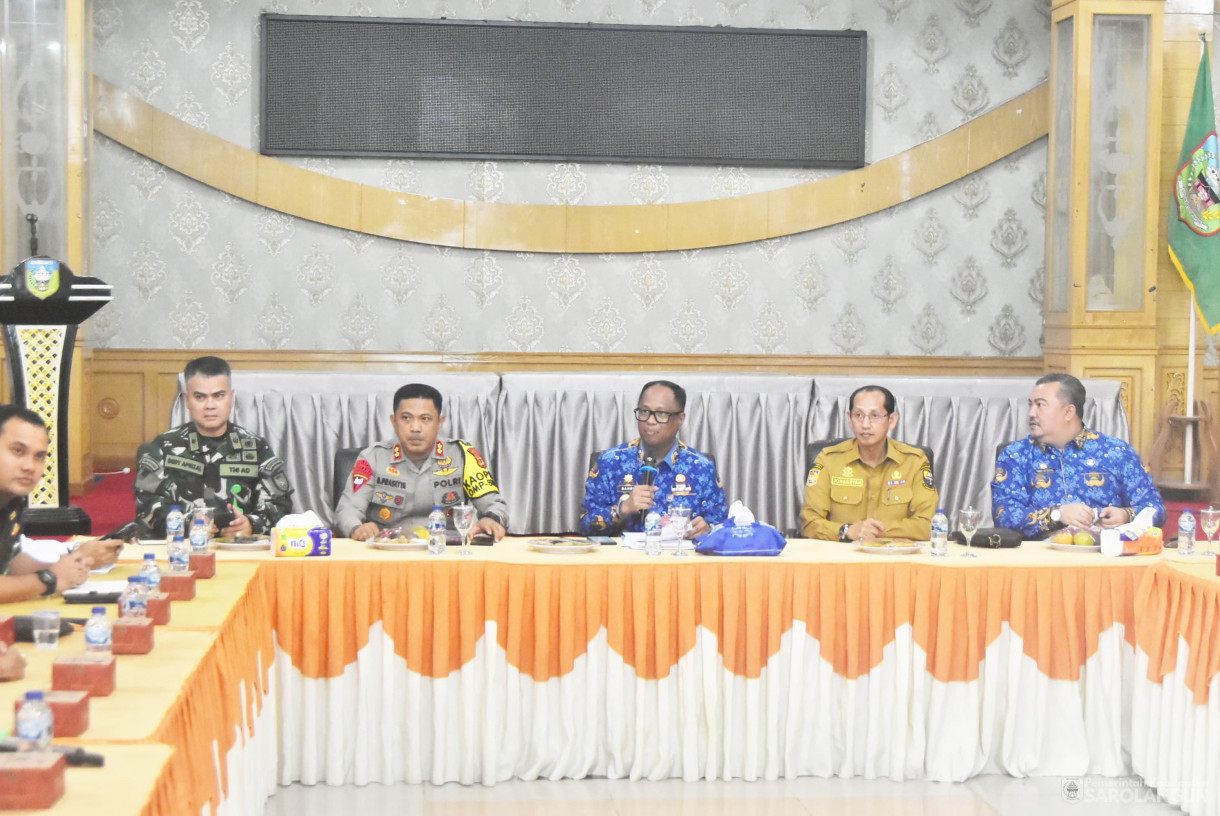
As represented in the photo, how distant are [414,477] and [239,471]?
547 mm

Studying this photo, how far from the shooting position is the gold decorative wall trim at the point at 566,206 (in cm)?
755

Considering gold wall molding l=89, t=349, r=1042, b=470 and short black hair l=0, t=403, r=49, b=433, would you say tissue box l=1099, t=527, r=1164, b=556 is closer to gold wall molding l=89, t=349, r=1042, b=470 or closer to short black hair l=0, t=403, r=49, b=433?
short black hair l=0, t=403, r=49, b=433

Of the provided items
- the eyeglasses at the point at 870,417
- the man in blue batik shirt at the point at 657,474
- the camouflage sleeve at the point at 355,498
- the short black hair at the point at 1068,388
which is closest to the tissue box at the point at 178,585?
the camouflage sleeve at the point at 355,498

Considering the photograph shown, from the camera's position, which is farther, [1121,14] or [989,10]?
[989,10]

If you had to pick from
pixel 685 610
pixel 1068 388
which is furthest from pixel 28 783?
pixel 1068 388

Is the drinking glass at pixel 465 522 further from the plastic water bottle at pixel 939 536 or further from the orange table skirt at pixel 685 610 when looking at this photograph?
the plastic water bottle at pixel 939 536

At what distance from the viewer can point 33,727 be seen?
1.67 meters

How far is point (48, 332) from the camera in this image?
17.5 ft

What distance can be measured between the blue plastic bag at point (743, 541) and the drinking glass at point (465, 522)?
624 millimetres

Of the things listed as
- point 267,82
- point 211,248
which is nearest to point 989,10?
point 267,82

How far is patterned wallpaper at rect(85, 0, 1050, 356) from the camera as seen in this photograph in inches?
299

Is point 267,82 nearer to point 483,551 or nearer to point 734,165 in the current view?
point 734,165

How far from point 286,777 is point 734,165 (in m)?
5.26

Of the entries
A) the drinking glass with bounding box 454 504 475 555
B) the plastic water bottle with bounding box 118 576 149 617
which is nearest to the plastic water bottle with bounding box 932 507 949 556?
the drinking glass with bounding box 454 504 475 555
